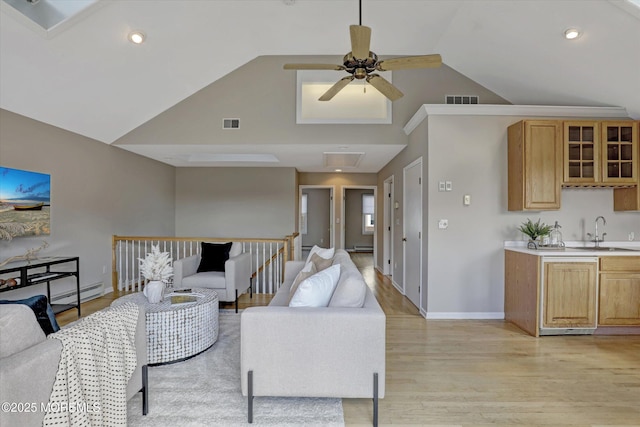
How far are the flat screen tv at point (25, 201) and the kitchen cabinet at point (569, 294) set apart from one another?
569 cm

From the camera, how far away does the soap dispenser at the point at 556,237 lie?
12.4 ft

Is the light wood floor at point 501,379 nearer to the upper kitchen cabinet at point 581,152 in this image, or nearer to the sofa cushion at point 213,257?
the upper kitchen cabinet at point 581,152

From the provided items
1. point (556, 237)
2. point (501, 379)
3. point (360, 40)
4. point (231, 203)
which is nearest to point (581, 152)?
point (556, 237)

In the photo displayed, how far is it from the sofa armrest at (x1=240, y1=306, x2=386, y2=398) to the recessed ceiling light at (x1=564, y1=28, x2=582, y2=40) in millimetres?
3316

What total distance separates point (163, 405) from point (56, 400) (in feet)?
3.06

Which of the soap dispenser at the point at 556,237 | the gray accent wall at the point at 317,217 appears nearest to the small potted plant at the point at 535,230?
the soap dispenser at the point at 556,237

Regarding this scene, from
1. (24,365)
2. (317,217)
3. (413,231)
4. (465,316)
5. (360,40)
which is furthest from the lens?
(317,217)

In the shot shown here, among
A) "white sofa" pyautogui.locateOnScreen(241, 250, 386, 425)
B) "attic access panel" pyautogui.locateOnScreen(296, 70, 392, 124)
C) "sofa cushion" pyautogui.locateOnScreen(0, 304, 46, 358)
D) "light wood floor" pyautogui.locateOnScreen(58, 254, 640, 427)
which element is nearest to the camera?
"sofa cushion" pyautogui.locateOnScreen(0, 304, 46, 358)

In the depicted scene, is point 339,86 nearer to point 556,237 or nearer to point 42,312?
point 42,312

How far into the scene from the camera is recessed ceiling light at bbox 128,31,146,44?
3396 millimetres

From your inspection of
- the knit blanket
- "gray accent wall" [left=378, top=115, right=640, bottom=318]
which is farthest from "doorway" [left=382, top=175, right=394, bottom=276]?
the knit blanket

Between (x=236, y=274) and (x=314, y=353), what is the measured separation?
7.84 ft

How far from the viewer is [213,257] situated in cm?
442

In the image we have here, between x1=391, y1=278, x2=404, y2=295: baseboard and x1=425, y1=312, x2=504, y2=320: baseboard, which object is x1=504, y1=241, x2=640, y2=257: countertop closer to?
x1=425, y1=312, x2=504, y2=320: baseboard
